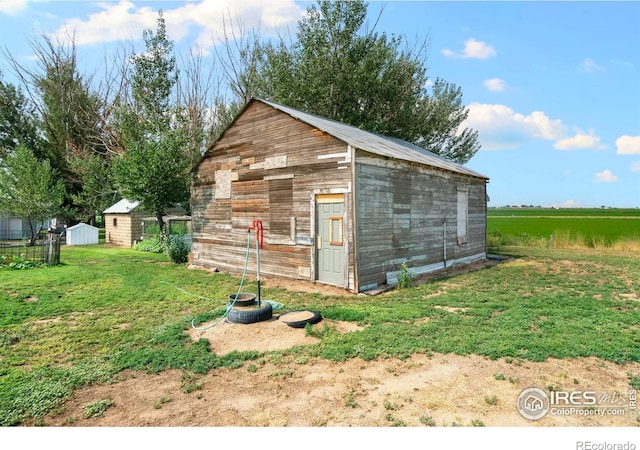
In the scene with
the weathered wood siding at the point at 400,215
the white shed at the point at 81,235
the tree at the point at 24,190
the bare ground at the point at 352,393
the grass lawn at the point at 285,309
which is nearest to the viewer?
the bare ground at the point at 352,393

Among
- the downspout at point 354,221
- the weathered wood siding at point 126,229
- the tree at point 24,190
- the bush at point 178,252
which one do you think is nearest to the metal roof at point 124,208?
the weathered wood siding at point 126,229

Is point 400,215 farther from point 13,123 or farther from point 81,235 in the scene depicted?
point 13,123

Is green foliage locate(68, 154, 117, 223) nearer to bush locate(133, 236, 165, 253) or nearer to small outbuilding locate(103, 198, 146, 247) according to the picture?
small outbuilding locate(103, 198, 146, 247)

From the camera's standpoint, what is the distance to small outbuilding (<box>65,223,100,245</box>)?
24359 mm

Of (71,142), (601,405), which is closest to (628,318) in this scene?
(601,405)

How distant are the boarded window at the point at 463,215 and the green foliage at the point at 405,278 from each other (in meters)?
4.94

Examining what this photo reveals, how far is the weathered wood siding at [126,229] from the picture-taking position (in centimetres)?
2356

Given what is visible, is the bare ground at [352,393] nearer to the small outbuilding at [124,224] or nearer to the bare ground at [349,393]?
the bare ground at [349,393]

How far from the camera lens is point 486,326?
6457 millimetres

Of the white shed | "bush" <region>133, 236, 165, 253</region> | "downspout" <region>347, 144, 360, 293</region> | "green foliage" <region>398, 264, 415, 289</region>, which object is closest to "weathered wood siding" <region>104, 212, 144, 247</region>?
the white shed

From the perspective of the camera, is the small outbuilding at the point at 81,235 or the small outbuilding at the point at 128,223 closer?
the small outbuilding at the point at 128,223

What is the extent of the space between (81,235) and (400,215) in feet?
75.2

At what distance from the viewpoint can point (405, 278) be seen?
1058 cm

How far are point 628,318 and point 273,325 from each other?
662cm
